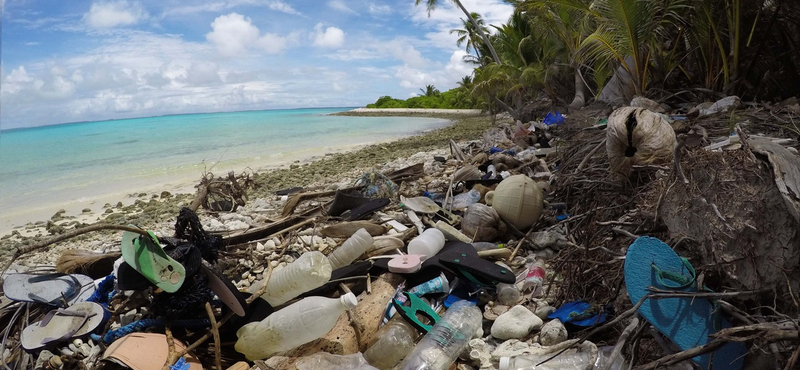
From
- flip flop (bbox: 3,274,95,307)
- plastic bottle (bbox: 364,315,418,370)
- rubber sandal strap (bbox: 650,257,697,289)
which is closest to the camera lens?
rubber sandal strap (bbox: 650,257,697,289)

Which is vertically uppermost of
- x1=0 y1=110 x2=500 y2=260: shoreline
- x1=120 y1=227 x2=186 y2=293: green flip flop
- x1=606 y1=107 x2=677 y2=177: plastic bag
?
x1=606 y1=107 x2=677 y2=177: plastic bag

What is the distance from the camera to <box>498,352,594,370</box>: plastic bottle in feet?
6.19

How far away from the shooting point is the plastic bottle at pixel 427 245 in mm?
2938

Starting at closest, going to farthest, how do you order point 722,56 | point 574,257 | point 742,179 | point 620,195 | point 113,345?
point 742,179, point 113,345, point 574,257, point 620,195, point 722,56

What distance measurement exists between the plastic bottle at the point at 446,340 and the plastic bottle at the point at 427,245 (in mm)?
590

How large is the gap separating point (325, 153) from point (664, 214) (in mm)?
12682

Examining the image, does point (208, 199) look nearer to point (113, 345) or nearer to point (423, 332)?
point (113, 345)

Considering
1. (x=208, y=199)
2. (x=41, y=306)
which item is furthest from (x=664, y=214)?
(x=208, y=199)

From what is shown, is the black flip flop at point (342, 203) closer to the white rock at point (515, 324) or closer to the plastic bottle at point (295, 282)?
the plastic bottle at point (295, 282)

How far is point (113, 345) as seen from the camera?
2.05 m

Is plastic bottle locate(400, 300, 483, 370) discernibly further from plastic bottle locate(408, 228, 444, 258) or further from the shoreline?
the shoreline

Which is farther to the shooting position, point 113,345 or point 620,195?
point 620,195

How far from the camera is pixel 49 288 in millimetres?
2398

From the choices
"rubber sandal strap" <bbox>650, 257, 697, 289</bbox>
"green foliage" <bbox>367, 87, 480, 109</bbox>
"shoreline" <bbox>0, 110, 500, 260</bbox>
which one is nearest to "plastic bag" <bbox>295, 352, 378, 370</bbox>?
"rubber sandal strap" <bbox>650, 257, 697, 289</bbox>
